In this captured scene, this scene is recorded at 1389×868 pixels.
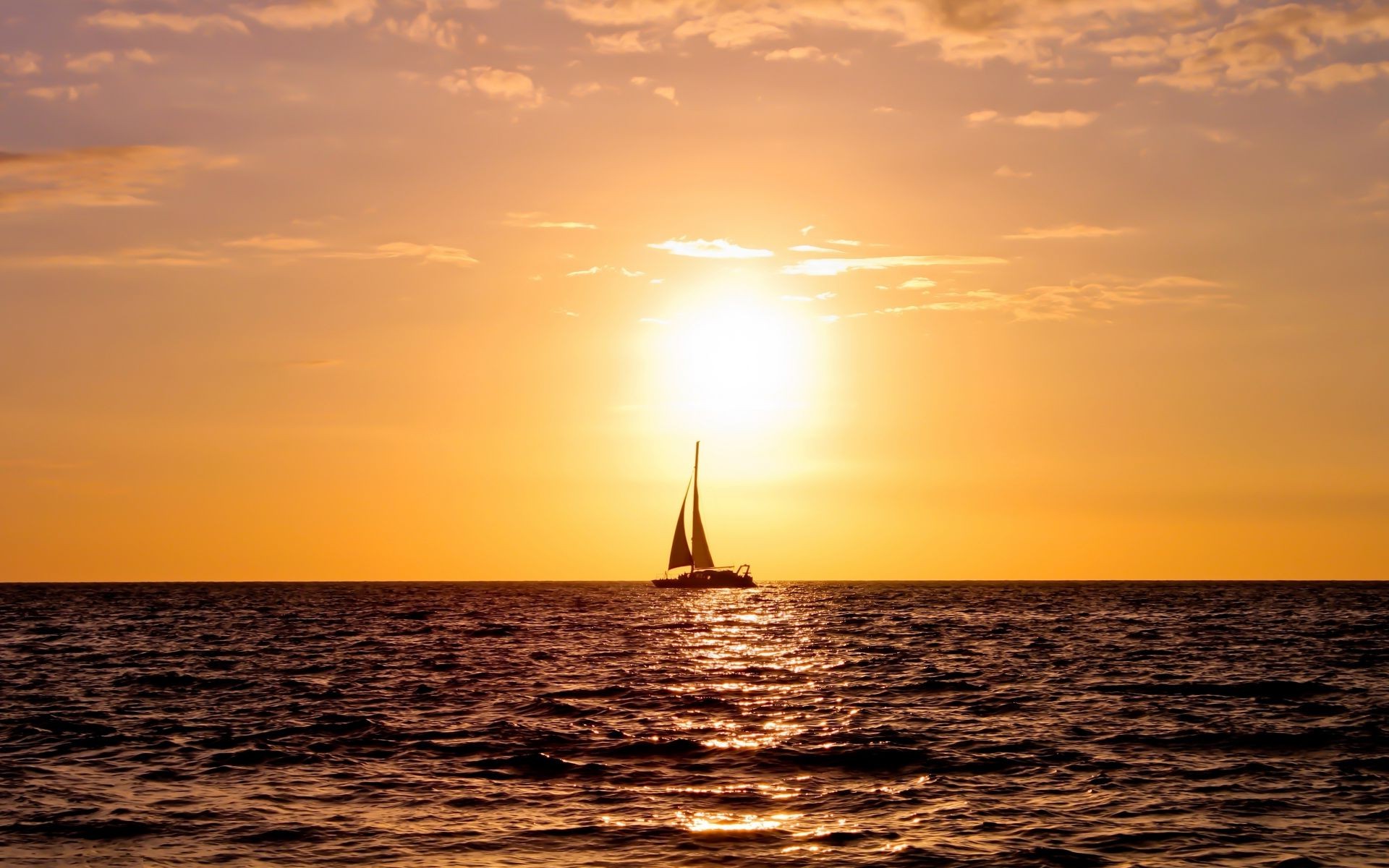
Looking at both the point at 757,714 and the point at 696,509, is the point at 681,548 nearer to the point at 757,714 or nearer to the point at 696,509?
the point at 696,509

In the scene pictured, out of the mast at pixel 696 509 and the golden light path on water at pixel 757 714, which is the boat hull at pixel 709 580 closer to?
the mast at pixel 696 509

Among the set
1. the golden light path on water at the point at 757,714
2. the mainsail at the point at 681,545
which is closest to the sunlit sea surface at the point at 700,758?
the golden light path on water at the point at 757,714

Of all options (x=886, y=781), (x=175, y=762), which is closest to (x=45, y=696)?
(x=175, y=762)

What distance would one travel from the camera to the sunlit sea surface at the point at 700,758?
72.2 feet

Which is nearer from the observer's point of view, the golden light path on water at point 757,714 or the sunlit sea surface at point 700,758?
the sunlit sea surface at point 700,758

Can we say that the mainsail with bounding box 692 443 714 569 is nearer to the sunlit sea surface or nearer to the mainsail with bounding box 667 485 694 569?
the mainsail with bounding box 667 485 694 569

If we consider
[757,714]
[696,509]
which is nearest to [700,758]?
[757,714]

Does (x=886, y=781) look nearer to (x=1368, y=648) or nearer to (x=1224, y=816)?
(x=1224, y=816)

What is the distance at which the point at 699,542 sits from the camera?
17088 cm

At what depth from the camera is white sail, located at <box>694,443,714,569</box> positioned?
169875 mm

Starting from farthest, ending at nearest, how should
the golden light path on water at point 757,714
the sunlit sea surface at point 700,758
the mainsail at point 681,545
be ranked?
the mainsail at point 681,545
the golden light path on water at point 757,714
the sunlit sea surface at point 700,758

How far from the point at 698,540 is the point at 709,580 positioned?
17.0 m

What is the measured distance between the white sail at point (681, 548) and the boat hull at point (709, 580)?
24.4ft

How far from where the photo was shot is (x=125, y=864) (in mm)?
20469
